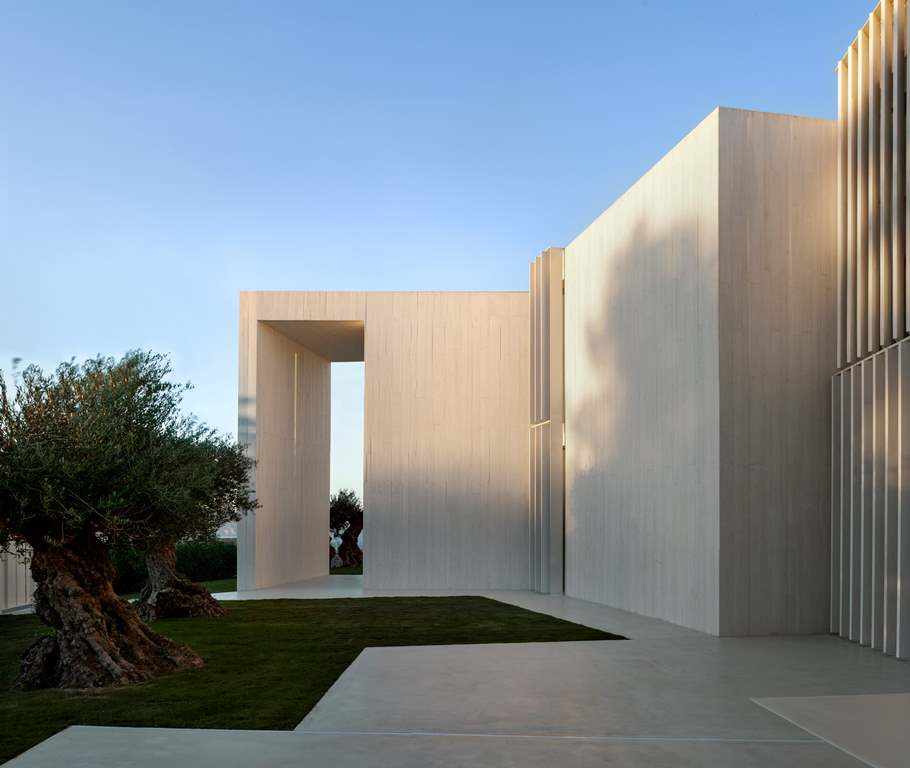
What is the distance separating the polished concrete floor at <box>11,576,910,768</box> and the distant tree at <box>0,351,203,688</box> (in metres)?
1.78

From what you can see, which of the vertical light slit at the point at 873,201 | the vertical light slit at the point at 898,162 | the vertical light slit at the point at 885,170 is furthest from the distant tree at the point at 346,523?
the vertical light slit at the point at 898,162

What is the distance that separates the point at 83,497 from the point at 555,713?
3.59 metres

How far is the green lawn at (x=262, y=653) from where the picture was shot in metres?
5.73

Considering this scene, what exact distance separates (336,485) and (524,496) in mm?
9471

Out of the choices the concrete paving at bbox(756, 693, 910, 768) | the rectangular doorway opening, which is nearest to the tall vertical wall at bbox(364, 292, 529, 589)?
the rectangular doorway opening

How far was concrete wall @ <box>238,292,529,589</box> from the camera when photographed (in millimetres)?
16391

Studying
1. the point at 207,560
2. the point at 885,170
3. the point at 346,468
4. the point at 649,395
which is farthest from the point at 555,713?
the point at 346,468

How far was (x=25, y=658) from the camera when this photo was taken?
718 cm

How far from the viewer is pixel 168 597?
39.8 feet

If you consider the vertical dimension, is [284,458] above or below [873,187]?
below

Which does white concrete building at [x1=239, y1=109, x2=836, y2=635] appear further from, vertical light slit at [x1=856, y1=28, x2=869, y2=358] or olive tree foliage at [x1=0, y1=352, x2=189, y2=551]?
olive tree foliage at [x1=0, y1=352, x2=189, y2=551]

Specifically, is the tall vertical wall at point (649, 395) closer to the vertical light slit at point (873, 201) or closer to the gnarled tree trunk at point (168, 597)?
the vertical light slit at point (873, 201)

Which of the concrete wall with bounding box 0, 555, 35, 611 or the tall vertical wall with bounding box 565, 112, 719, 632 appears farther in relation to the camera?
the concrete wall with bounding box 0, 555, 35, 611

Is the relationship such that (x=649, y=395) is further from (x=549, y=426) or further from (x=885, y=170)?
(x=885, y=170)
